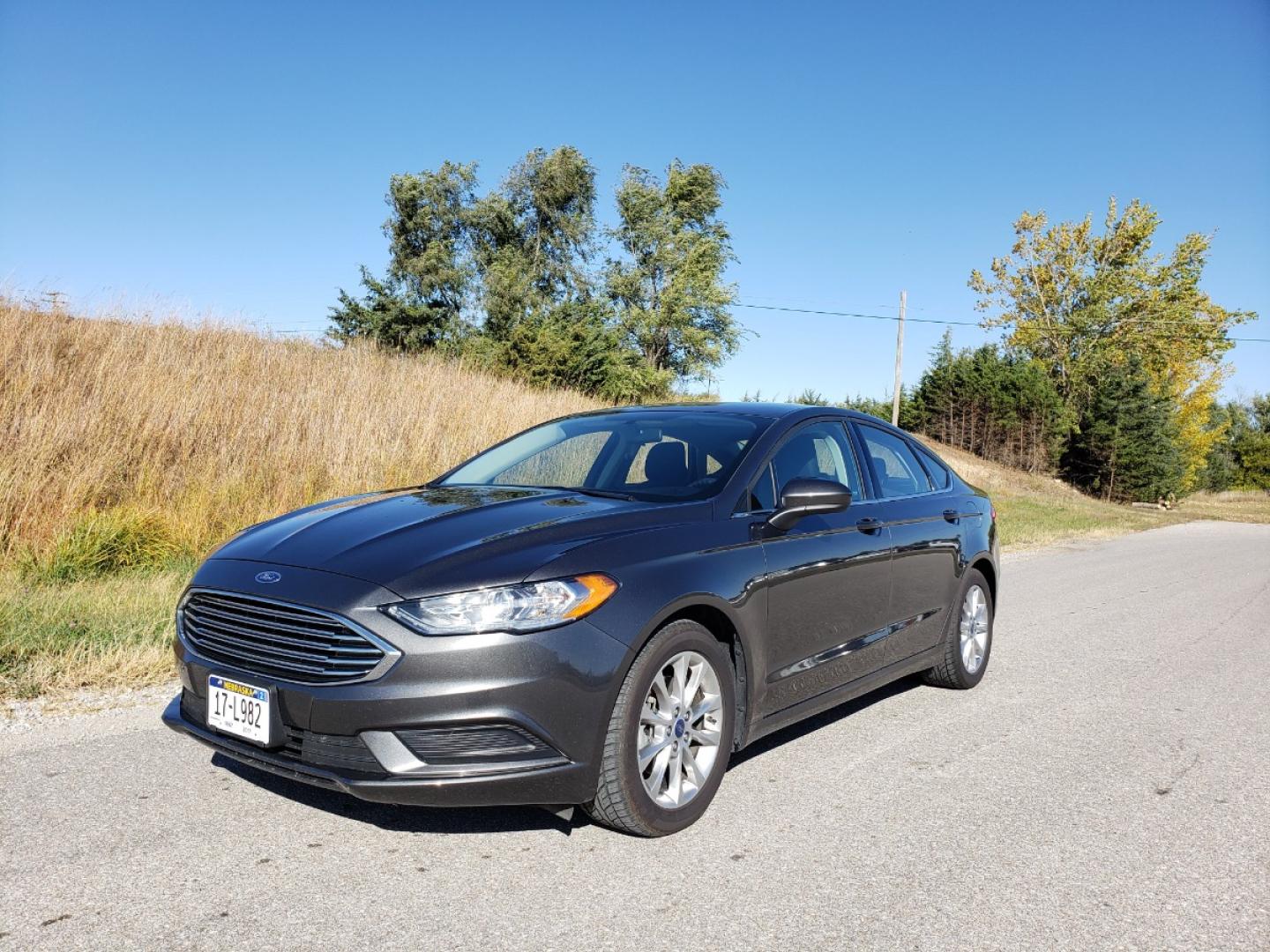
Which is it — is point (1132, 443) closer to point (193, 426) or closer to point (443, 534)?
point (193, 426)

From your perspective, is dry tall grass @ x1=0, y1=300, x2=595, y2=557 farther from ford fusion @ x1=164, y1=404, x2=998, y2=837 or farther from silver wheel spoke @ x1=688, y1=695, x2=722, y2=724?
silver wheel spoke @ x1=688, y1=695, x2=722, y2=724

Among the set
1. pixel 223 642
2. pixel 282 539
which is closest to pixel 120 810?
pixel 223 642

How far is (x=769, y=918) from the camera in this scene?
2.87 meters

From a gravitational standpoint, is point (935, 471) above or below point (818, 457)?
below

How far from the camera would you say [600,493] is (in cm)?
424

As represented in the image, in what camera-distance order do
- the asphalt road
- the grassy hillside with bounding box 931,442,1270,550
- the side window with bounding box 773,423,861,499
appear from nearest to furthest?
the asphalt road
the side window with bounding box 773,423,861,499
the grassy hillside with bounding box 931,442,1270,550

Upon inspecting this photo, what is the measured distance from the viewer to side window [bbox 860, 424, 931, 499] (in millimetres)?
5234

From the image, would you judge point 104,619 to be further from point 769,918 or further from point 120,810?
point 769,918

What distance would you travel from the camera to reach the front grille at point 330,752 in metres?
3.01

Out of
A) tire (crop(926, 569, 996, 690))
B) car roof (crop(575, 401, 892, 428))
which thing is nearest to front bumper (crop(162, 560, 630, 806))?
car roof (crop(575, 401, 892, 428))

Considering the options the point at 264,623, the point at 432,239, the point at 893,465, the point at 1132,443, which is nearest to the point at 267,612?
the point at 264,623

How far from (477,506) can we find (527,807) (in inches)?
46.7

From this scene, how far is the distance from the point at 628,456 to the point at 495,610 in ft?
5.63

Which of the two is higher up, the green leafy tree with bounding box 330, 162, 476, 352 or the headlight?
the green leafy tree with bounding box 330, 162, 476, 352
